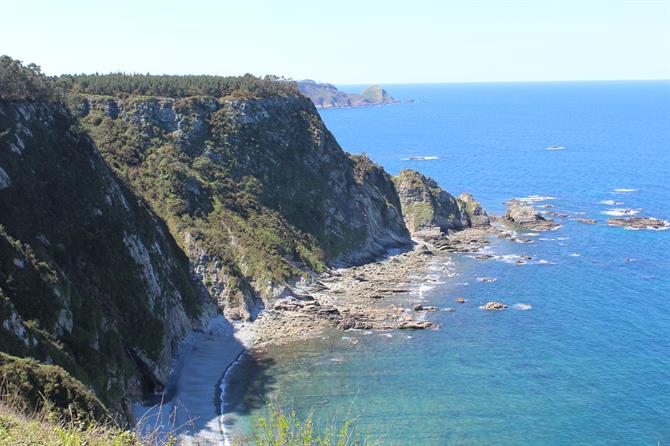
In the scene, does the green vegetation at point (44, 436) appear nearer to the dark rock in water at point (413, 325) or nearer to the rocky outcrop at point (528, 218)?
the dark rock in water at point (413, 325)

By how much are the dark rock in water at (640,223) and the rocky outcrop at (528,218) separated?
11.5 m

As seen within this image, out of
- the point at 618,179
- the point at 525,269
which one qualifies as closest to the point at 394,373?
the point at 525,269

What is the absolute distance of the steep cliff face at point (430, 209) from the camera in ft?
414

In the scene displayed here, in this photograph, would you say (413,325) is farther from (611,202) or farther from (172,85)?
(611,202)

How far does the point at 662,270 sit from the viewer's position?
98.1m

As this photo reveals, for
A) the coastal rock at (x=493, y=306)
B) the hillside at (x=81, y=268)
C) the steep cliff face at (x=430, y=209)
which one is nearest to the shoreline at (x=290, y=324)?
the hillside at (x=81, y=268)

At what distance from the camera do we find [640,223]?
125312 mm

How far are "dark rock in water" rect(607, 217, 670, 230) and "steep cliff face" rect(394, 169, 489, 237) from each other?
2519cm

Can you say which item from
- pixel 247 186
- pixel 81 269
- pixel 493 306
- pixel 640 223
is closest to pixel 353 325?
pixel 493 306

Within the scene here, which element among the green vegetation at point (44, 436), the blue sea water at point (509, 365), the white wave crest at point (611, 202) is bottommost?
the blue sea water at point (509, 365)

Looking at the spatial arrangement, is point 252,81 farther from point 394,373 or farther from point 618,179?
point 618,179

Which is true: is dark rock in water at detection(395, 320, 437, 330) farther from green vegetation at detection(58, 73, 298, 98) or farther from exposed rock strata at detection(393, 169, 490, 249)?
green vegetation at detection(58, 73, 298, 98)

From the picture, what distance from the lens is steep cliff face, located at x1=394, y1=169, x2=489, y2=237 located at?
414ft

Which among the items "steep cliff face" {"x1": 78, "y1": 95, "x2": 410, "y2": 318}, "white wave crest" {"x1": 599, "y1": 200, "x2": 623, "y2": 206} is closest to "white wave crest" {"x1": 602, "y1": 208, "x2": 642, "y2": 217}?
"white wave crest" {"x1": 599, "y1": 200, "x2": 623, "y2": 206}
